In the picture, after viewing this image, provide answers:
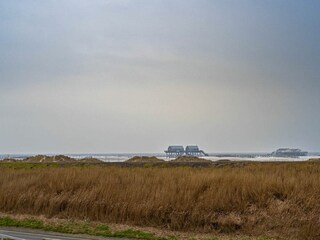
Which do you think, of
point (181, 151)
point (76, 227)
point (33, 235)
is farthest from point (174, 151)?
point (33, 235)

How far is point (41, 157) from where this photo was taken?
324ft

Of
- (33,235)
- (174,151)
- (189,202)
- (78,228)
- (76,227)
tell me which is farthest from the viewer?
(174,151)

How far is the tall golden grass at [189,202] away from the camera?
60.1 ft

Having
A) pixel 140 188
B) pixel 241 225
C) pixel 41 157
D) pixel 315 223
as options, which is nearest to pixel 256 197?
pixel 241 225

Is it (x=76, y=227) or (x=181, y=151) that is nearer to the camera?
(x=76, y=227)

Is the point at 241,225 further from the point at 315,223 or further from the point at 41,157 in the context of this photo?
the point at 41,157

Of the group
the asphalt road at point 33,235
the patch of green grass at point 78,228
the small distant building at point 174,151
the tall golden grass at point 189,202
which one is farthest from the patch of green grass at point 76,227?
the small distant building at point 174,151

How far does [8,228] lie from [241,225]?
9475 mm

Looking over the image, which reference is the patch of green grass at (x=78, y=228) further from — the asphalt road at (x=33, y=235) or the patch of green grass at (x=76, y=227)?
the asphalt road at (x=33, y=235)

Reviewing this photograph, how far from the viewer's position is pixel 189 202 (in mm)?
19828

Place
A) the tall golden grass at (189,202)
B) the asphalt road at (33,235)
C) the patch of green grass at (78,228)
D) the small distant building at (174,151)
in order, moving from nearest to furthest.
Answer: the asphalt road at (33,235) → the patch of green grass at (78,228) → the tall golden grass at (189,202) → the small distant building at (174,151)

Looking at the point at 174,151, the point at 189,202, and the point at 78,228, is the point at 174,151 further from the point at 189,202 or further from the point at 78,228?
the point at 78,228

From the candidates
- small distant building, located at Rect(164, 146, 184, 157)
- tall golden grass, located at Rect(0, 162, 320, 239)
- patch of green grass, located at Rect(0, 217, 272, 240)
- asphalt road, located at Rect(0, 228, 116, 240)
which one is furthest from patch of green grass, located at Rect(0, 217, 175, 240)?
small distant building, located at Rect(164, 146, 184, 157)

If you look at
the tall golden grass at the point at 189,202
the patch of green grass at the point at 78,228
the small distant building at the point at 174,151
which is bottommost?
the patch of green grass at the point at 78,228
